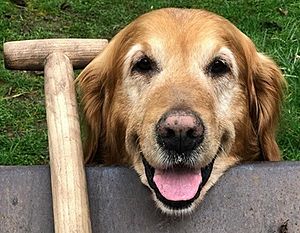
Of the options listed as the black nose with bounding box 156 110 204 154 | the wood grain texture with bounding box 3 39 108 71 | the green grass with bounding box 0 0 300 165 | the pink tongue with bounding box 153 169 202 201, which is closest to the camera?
the black nose with bounding box 156 110 204 154

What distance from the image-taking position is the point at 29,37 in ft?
23.4

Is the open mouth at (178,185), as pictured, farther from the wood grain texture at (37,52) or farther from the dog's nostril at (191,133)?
the wood grain texture at (37,52)

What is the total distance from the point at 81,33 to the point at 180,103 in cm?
400

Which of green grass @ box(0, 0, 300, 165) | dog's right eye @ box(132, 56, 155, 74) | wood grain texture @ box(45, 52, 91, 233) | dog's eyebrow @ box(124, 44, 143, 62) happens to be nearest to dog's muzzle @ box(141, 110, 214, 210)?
wood grain texture @ box(45, 52, 91, 233)

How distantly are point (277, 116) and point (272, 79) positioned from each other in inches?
7.6

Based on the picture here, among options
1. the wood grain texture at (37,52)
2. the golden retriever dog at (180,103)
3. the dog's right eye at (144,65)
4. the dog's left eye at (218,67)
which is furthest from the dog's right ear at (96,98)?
the dog's left eye at (218,67)

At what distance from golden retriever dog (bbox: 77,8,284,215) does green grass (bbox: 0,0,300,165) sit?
4.29 ft

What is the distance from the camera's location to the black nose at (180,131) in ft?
10.7

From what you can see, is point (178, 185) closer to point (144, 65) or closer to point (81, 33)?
point (144, 65)

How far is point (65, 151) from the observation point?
354cm

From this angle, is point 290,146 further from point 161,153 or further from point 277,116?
point 161,153

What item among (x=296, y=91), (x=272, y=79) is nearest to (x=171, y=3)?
(x=296, y=91)

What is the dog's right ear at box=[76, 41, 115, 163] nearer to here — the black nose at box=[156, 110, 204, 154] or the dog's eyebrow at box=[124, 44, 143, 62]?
the dog's eyebrow at box=[124, 44, 143, 62]

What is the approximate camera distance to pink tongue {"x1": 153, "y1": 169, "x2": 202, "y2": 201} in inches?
133
